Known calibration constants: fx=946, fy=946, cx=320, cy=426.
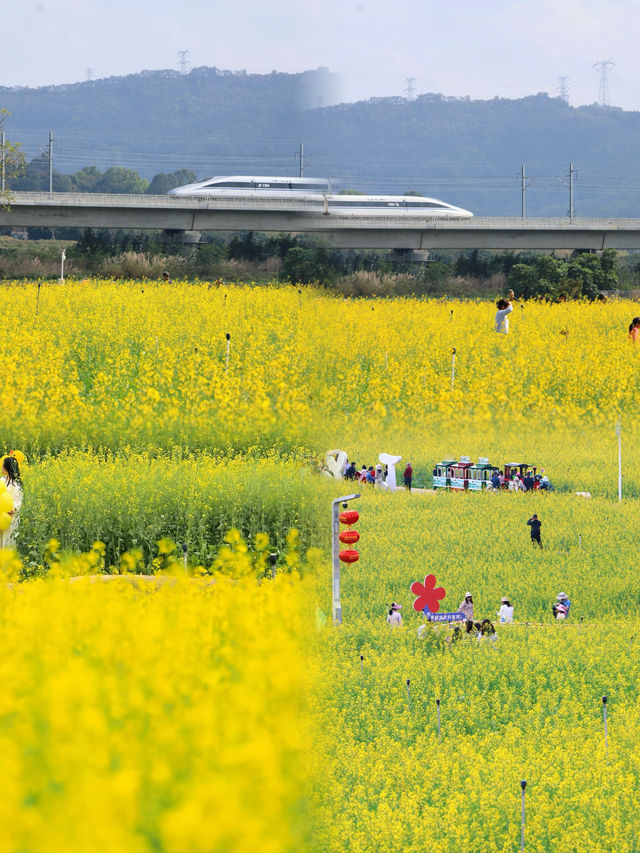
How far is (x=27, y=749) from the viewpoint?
69.3 inches

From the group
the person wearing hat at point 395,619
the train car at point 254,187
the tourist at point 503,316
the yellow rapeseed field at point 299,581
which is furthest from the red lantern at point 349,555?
the person wearing hat at point 395,619

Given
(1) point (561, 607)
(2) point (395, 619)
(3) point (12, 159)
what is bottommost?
(1) point (561, 607)

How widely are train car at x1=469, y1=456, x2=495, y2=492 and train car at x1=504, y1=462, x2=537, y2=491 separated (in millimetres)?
297

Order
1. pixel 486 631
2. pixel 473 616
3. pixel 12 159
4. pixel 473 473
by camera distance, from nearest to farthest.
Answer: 1. pixel 12 159
2. pixel 486 631
3. pixel 473 616
4. pixel 473 473

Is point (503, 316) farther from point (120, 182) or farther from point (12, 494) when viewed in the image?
point (12, 494)

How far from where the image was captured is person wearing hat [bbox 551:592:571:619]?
14.3 meters

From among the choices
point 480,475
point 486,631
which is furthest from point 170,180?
point 480,475

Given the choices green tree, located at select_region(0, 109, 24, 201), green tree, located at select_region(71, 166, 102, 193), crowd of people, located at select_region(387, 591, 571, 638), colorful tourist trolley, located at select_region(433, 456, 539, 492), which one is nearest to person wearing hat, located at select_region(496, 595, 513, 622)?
crowd of people, located at select_region(387, 591, 571, 638)

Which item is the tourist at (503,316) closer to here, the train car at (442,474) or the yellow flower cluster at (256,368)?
the yellow flower cluster at (256,368)

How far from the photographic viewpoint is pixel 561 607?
14.4 metres

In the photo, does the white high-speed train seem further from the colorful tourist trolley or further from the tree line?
the colorful tourist trolley

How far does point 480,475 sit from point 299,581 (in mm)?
15049

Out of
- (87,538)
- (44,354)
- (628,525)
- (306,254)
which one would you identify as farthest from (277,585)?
(628,525)

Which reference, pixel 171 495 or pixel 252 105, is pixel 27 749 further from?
pixel 171 495
